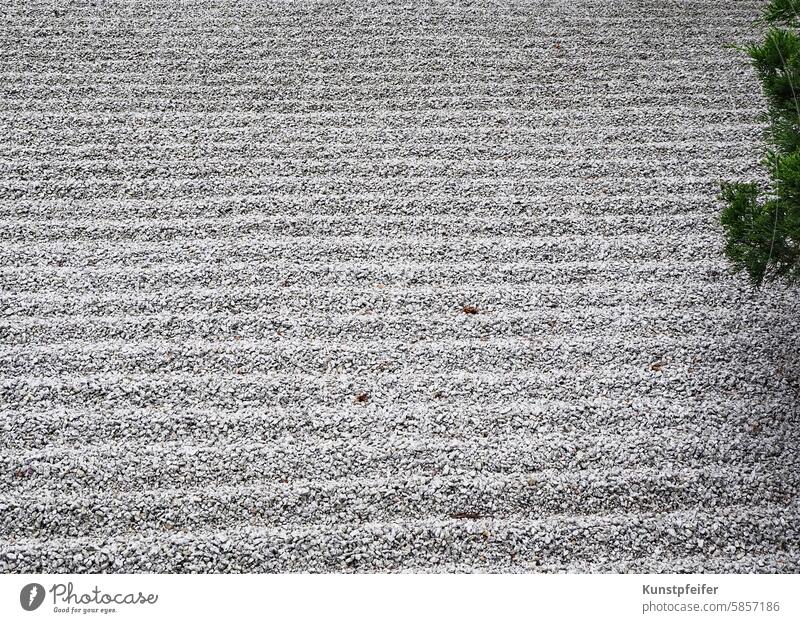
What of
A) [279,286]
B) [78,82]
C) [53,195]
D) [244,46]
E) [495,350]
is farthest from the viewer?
[244,46]

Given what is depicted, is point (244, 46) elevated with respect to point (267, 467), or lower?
elevated

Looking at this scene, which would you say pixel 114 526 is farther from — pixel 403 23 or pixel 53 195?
pixel 403 23

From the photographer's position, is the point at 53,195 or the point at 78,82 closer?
the point at 53,195

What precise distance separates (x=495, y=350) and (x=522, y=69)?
1.15 m

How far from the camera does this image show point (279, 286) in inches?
67.9

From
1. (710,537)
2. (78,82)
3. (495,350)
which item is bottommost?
(710,537)

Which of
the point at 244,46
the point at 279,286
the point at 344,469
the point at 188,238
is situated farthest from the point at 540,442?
the point at 244,46
